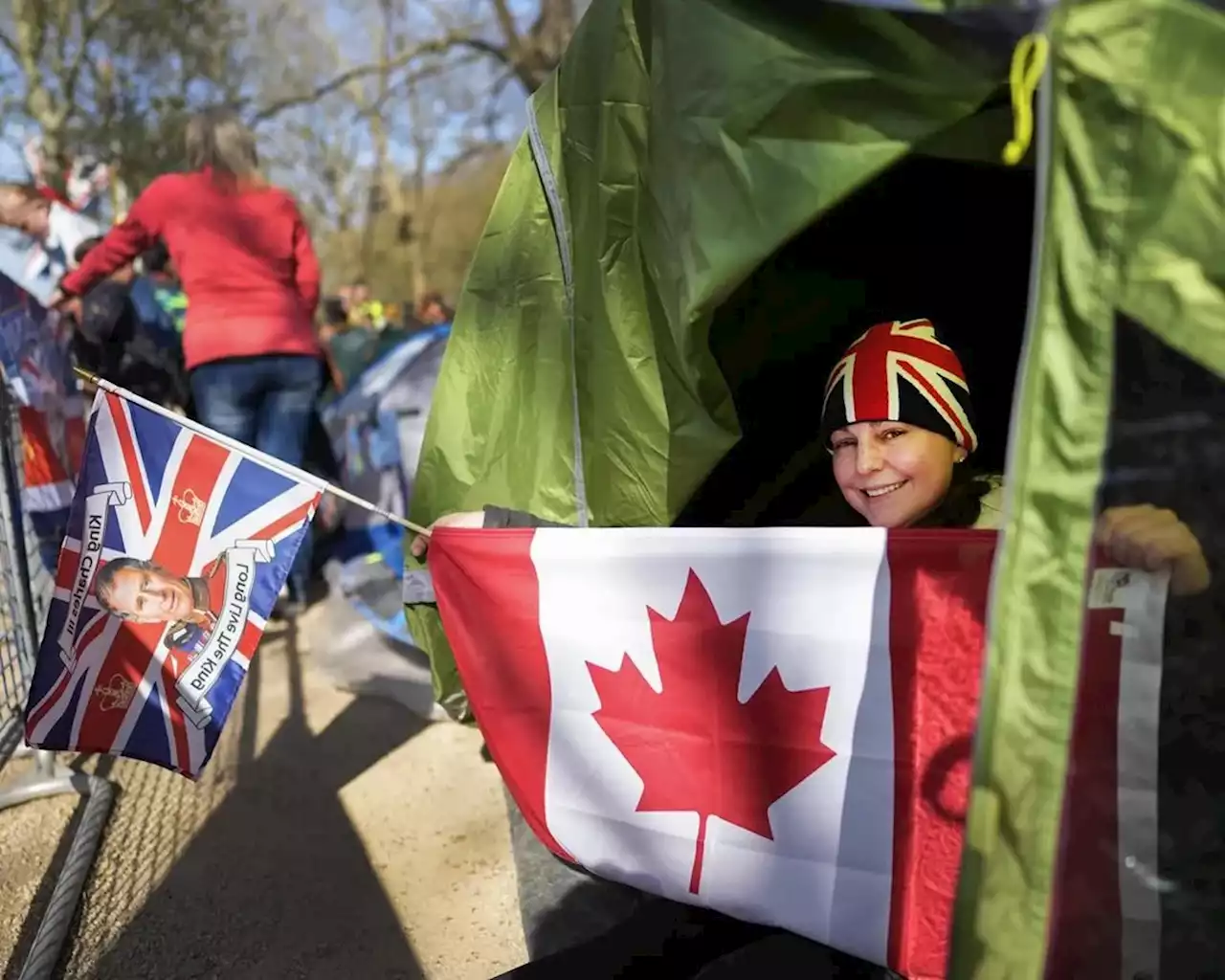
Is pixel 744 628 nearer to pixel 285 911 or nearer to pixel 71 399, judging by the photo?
pixel 285 911

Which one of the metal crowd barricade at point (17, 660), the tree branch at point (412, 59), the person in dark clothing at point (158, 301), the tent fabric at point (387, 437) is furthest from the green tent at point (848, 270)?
the tree branch at point (412, 59)

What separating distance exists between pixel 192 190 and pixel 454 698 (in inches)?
78.5

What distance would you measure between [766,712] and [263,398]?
2501mm

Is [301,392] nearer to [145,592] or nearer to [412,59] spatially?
[145,592]

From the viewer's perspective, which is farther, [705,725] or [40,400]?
[40,400]

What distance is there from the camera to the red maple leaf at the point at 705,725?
1.47 m

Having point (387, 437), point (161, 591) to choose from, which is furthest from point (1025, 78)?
point (387, 437)

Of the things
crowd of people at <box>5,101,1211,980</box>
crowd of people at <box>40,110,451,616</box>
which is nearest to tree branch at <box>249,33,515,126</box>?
crowd of people at <box>5,101,1211,980</box>

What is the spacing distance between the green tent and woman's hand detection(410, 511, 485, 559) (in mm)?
108

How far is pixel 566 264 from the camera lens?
1898 mm

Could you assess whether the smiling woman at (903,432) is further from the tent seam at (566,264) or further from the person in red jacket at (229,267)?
the person in red jacket at (229,267)

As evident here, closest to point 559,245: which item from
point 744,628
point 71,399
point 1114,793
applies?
point 744,628

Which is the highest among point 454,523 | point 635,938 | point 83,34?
point 83,34

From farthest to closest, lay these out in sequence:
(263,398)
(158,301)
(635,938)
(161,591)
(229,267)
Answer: (158,301) < (263,398) < (229,267) < (161,591) < (635,938)
